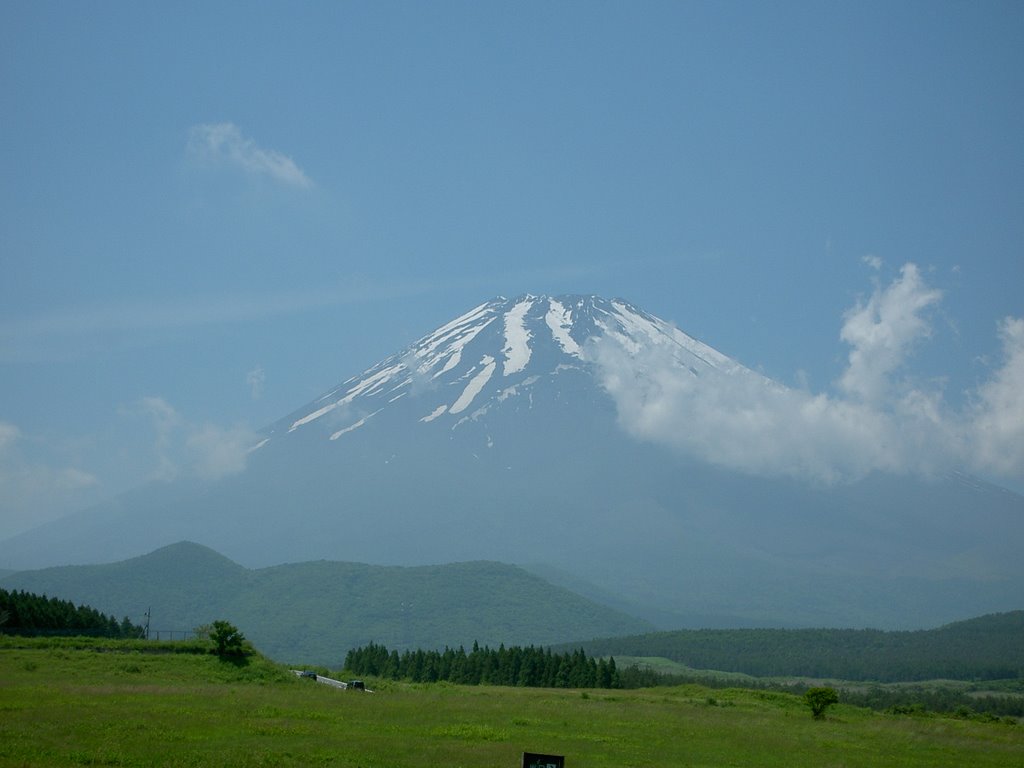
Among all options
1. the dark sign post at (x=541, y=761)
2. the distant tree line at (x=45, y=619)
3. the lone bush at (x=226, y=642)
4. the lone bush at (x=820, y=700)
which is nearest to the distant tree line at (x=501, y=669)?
the distant tree line at (x=45, y=619)

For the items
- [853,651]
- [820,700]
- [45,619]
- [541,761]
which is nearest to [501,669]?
[45,619]

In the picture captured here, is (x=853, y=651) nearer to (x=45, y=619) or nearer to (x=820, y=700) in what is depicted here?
(x=820, y=700)

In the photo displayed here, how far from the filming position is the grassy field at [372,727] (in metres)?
28.2

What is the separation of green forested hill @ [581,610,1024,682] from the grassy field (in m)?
74.3

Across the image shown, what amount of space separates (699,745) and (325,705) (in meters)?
13.4

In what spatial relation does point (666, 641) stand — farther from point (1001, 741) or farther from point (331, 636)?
point (1001, 741)

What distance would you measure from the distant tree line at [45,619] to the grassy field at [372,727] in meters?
14.0

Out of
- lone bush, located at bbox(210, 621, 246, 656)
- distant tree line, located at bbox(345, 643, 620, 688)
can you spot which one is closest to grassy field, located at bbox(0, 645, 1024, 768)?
lone bush, located at bbox(210, 621, 246, 656)

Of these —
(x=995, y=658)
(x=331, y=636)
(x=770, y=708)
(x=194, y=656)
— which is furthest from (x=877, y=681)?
(x=331, y=636)

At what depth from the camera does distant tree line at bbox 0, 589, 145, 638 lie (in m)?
62.3

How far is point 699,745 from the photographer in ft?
115

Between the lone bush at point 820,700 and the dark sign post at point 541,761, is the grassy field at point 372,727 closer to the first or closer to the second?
the lone bush at point 820,700

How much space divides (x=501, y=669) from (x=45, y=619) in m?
31.3

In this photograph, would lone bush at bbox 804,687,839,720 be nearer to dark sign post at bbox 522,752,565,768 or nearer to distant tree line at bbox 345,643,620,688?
distant tree line at bbox 345,643,620,688
